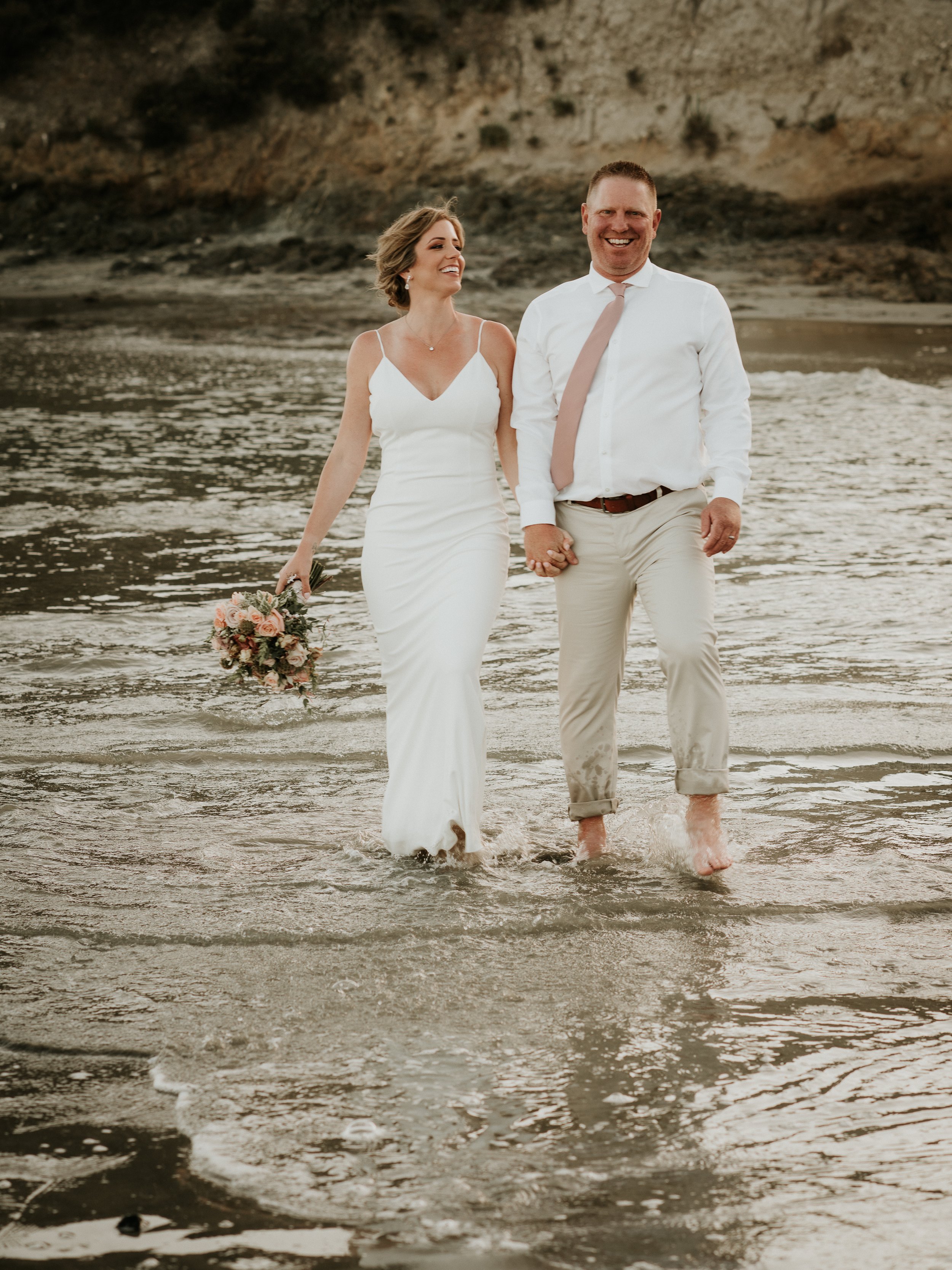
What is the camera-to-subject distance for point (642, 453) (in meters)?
4.68

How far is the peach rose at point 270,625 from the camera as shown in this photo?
514 centimetres

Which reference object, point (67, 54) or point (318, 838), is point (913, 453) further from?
point (67, 54)

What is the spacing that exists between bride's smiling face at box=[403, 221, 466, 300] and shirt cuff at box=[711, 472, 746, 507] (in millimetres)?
1075

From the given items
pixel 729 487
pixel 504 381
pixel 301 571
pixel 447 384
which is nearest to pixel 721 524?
pixel 729 487

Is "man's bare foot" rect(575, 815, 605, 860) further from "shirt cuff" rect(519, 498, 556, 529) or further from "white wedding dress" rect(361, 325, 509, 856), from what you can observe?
"shirt cuff" rect(519, 498, 556, 529)

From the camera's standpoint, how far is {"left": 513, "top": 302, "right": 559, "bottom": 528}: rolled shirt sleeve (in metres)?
4.80

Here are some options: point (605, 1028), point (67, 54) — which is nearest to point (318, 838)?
point (605, 1028)

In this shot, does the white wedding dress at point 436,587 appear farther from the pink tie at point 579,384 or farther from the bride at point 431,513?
the pink tie at point 579,384

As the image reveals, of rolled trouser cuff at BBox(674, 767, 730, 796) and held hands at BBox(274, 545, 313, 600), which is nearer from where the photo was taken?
rolled trouser cuff at BBox(674, 767, 730, 796)

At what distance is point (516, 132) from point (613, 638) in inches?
1435

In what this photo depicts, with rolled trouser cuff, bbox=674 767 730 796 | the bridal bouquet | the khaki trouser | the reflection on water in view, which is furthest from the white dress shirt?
the reflection on water

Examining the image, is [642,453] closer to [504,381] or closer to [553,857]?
[504,381]

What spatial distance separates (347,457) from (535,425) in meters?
0.72

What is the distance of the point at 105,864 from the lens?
501 centimetres
